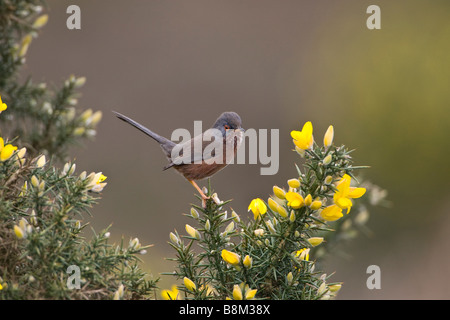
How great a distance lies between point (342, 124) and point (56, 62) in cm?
502

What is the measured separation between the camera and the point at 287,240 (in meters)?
2.18

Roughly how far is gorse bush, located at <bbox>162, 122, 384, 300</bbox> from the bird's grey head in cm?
130

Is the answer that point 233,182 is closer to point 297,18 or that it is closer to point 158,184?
point 158,184

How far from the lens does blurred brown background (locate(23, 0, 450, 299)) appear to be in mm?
6980

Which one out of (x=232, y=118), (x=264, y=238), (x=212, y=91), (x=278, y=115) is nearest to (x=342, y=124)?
(x=278, y=115)

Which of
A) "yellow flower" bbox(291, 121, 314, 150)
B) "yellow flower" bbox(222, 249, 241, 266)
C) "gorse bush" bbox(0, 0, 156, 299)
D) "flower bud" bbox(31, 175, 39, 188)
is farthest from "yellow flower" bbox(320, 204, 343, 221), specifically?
"flower bud" bbox(31, 175, 39, 188)

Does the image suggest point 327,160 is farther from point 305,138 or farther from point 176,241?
point 176,241

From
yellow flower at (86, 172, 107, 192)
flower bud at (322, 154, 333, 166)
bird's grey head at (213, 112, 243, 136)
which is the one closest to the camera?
flower bud at (322, 154, 333, 166)

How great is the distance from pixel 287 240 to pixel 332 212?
228 millimetres

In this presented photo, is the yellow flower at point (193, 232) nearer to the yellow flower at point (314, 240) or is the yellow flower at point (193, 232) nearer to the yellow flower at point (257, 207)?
the yellow flower at point (257, 207)

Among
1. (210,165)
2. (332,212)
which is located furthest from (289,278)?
(210,165)

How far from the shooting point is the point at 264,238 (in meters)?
2.25

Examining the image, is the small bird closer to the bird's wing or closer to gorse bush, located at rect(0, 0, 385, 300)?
the bird's wing
